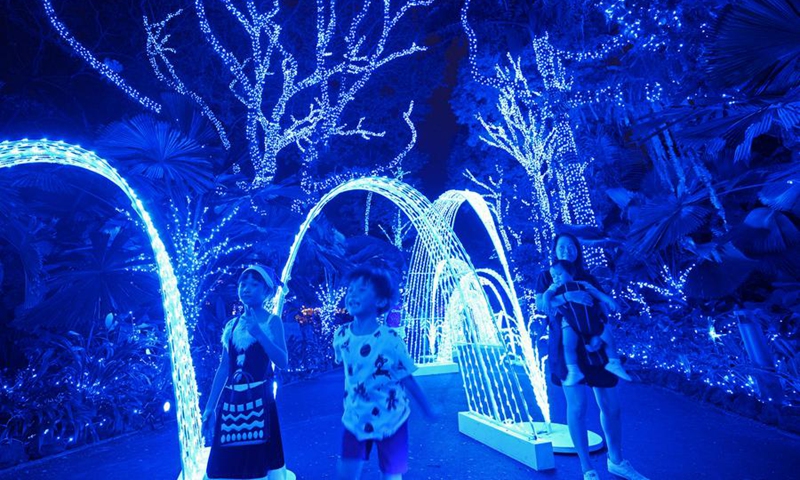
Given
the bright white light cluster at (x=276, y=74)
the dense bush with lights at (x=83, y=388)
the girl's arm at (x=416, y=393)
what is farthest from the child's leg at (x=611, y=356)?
the bright white light cluster at (x=276, y=74)

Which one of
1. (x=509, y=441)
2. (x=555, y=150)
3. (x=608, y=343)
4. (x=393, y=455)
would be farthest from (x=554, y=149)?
(x=393, y=455)

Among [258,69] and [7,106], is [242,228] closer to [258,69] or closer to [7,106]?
[258,69]

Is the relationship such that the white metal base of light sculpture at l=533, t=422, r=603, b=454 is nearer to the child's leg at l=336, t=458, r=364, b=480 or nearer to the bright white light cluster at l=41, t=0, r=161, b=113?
the child's leg at l=336, t=458, r=364, b=480

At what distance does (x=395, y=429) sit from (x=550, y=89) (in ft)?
37.3

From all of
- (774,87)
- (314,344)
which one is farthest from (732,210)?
(314,344)

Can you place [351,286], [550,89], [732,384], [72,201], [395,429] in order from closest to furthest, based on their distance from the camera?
[395,429] < [351,286] < [732,384] < [72,201] < [550,89]

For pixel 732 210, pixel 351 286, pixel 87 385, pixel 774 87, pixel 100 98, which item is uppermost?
pixel 100 98

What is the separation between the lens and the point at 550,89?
12.2 meters

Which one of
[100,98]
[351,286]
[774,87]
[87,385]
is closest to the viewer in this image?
[351,286]

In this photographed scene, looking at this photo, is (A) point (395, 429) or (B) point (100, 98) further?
(B) point (100, 98)

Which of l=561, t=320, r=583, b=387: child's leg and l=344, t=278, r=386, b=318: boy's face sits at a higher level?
l=344, t=278, r=386, b=318: boy's face

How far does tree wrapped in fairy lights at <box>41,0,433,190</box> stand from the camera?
1023 cm

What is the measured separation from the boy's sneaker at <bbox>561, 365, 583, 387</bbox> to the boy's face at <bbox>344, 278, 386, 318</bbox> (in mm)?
1591

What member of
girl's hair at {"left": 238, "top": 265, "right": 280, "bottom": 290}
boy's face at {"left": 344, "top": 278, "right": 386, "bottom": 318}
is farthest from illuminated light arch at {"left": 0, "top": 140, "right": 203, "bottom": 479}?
boy's face at {"left": 344, "top": 278, "right": 386, "bottom": 318}
